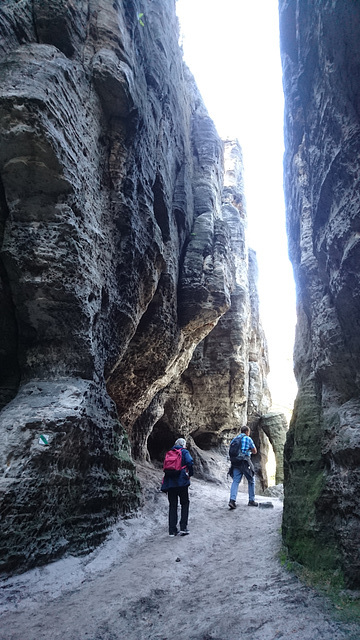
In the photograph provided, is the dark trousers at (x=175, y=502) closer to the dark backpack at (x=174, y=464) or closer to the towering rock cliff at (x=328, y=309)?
the dark backpack at (x=174, y=464)

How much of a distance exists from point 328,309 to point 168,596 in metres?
4.22

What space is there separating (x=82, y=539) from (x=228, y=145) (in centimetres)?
2887

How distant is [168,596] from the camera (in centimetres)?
404

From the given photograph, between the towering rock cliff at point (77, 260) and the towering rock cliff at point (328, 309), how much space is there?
3152 millimetres

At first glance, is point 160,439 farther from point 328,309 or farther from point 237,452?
point 328,309

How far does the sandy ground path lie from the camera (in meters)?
3.10

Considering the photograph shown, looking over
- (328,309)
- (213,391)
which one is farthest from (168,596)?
(213,391)

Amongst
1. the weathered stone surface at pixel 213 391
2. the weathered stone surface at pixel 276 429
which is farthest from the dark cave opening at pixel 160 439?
the weathered stone surface at pixel 276 429

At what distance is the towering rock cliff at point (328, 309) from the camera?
4.12 m

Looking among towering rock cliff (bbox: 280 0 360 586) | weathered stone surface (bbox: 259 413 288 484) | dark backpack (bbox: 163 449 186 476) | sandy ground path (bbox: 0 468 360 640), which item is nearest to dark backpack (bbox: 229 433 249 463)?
sandy ground path (bbox: 0 468 360 640)

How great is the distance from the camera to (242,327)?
1759cm

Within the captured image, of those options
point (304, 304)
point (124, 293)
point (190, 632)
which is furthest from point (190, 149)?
point (190, 632)

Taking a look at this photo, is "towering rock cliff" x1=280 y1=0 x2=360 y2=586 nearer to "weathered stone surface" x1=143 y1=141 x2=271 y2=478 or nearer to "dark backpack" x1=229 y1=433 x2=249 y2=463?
"dark backpack" x1=229 y1=433 x2=249 y2=463

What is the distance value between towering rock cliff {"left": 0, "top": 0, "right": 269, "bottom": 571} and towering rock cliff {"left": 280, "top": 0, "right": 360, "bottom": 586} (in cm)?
315
